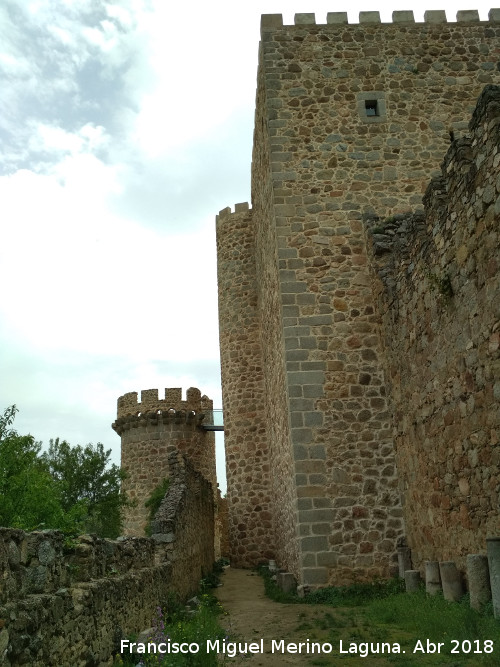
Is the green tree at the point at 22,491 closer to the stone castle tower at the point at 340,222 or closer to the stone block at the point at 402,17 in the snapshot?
the stone castle tower at the point at 340,222

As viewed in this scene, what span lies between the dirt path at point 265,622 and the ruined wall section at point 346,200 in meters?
1.06

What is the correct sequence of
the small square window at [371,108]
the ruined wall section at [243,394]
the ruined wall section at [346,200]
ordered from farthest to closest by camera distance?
1. the ruined wall section at [243,394]
2. the small square window at [371,108]
3. the ruined wall section at [346,200]

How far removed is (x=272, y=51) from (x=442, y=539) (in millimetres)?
9664

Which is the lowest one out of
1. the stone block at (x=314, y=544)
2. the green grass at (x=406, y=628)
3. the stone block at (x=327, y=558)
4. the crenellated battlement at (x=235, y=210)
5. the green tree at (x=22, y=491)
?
the green grass at (x=406, y=628)

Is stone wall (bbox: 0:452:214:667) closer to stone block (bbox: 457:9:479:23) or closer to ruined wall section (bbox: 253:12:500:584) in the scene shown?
ruined wall section (bbox: 253:12:500:584)

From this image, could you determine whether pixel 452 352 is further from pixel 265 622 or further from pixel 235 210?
pixel 235 210

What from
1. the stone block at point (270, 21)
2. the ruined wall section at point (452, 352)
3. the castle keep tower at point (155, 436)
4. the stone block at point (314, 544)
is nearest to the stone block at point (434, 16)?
the stone block at point (270, 21)

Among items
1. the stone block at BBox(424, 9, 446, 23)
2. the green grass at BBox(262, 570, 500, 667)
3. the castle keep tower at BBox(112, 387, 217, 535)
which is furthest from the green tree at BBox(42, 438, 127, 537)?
the stone block at BBox(424, 9, 446, 23)

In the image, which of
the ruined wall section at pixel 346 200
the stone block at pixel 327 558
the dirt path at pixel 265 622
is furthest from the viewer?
the ruined wall section at pixel 346 200

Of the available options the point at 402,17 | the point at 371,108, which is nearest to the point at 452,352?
the point at 371,108

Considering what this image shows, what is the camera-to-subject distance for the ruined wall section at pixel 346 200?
10359 mm

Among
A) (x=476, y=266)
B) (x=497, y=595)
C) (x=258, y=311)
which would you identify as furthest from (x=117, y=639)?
(x=258, y=311)

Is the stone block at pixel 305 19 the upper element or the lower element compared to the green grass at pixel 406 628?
upper

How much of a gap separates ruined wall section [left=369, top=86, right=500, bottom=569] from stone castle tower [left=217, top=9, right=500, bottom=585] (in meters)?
0.77
